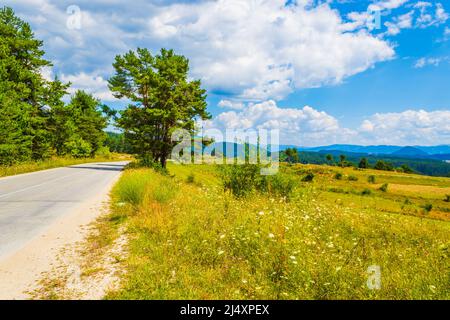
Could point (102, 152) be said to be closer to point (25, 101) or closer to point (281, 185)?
point (25, 101)

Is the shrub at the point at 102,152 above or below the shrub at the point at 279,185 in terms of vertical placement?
above

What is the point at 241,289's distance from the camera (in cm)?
482

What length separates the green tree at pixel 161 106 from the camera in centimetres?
3011

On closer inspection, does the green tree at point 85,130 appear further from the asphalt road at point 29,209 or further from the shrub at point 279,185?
the shrub at point 279,185

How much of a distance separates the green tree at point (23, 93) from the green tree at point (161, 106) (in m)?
8.86

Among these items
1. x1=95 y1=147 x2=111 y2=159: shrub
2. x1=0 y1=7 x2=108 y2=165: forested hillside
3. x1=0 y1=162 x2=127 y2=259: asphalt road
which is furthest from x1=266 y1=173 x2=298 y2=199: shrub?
x1=95 y1=147 x2=111 y2=159: shrub

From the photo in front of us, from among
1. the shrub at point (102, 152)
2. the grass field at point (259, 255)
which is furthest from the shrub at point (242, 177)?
the shrub at point (102, 152)

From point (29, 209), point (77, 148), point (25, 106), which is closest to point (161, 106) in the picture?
point (25, 106)

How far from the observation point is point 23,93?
30.9 meters

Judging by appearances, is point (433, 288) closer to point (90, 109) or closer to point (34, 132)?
point (34, 132)

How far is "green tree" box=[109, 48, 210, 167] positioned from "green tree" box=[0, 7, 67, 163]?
886cm

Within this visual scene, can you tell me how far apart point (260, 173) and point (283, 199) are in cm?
193

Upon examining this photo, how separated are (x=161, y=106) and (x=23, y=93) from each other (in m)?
16.0
